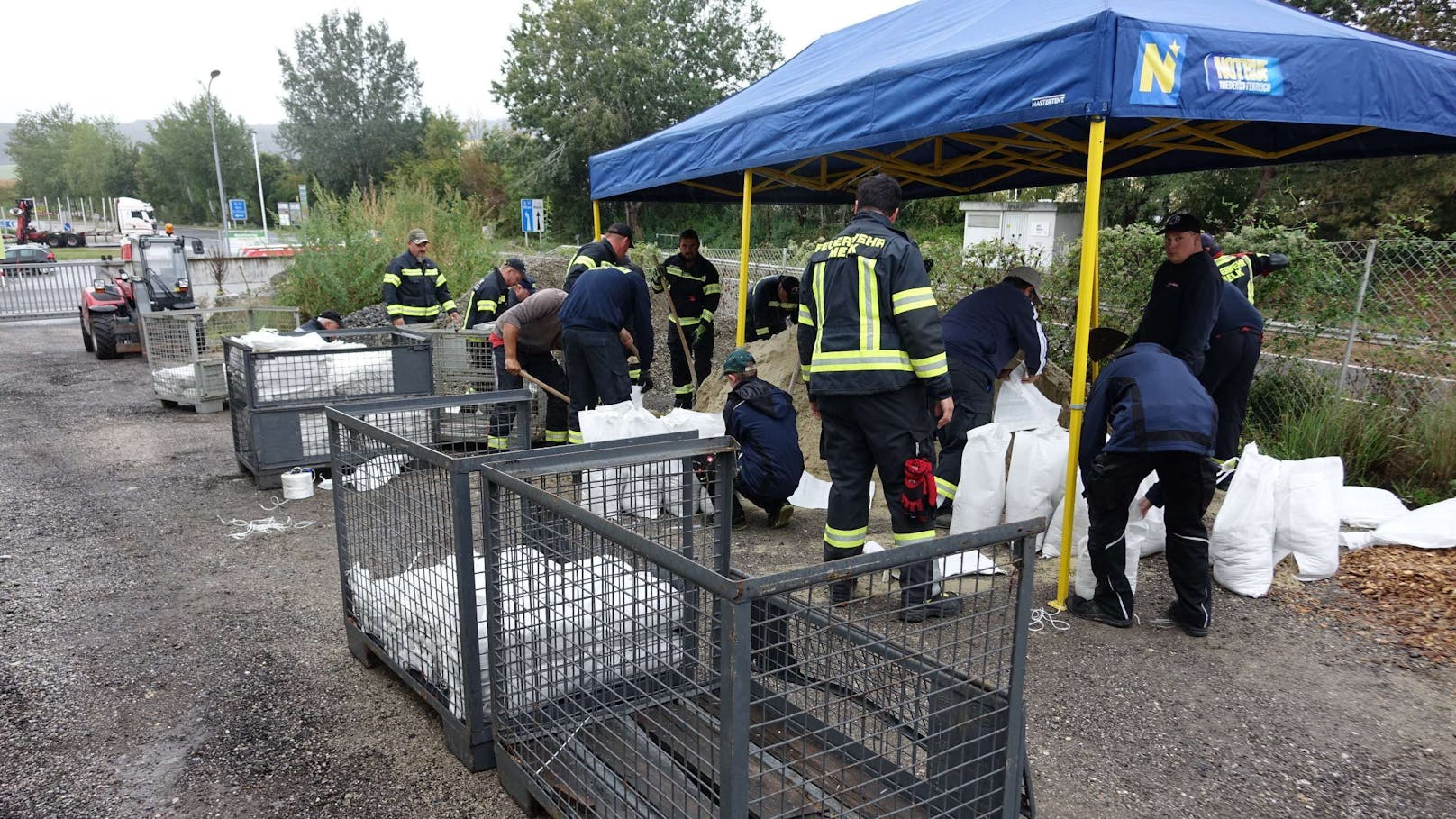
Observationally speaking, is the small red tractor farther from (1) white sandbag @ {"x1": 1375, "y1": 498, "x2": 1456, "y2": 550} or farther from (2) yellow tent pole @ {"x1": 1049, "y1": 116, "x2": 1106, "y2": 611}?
(1) white sandbag @ {"x1": 1375, "y1": 498, "x2": 1456, "y2": 550}

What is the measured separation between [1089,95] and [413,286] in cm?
716

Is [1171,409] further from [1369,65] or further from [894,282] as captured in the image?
[1369,65]

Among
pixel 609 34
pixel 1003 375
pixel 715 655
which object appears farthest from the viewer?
pixel 609 34

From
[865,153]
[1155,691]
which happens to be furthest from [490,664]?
[865,153]

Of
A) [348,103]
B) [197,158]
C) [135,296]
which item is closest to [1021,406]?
[135,296]

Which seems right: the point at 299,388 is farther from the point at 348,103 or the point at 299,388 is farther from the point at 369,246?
the point at 348,103

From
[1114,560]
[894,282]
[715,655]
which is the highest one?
[894,282]

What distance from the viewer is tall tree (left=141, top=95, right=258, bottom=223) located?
59.2m

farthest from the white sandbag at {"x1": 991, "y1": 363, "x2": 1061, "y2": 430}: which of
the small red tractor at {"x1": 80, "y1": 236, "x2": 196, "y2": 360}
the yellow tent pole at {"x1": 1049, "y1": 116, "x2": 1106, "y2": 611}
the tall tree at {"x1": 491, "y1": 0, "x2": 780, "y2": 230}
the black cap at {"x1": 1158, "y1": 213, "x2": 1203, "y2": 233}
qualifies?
the tall tree at {"x1": 491, "y1": 0, "x2": 780, "y2": 230}

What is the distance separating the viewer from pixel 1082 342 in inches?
152

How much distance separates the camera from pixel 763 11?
3912cm

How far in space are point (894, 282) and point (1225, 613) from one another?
2.25 meters

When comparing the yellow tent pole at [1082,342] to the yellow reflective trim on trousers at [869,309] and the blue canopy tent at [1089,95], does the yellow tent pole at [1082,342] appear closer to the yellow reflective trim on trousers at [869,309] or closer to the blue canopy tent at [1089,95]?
the blue canopy tent at [1089,95]

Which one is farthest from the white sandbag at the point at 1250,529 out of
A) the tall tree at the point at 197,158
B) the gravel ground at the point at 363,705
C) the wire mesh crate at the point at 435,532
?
the tall tree at the point at 197,158
